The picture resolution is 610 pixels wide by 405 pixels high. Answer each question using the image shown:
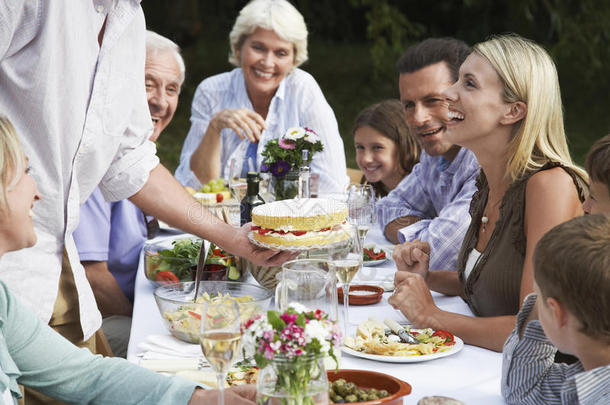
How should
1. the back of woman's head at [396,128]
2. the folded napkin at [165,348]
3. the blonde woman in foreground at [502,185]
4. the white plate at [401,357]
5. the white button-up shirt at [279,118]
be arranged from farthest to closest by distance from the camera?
1. the white button-up shirt at [279,118]
2. the back of woman's head at [396,128]
3. the blonde woman in foreground at [502,185]
4. the folded napkin at [165,348]
5. the white plate at [401,357]

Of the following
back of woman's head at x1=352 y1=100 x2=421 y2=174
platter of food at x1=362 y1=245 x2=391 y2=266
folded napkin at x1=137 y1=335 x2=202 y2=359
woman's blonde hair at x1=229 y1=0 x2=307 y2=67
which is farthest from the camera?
woman's blonde hair at x1=229 y1=0 x2=307 y2=67

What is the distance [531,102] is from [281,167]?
54.8 inches

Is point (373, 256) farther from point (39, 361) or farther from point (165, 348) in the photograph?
point (39, 361)

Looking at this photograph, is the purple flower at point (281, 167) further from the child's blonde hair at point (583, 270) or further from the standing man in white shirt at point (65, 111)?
the child's blonde hair at point (583, 270)

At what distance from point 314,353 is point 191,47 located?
520 inches

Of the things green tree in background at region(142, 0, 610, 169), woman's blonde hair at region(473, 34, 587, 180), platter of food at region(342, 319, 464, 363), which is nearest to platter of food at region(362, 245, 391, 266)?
woman's blonde hair at region(473, 34, 587, 180)

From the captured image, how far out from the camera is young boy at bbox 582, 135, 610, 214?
2.23 metres

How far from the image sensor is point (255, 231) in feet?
8.73

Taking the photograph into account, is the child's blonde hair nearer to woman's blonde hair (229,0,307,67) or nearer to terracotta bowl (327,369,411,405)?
terracotta bowl (327,369,411,405)

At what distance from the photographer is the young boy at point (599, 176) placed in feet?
7.33

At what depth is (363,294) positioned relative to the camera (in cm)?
271

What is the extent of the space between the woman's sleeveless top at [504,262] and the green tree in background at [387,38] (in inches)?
313

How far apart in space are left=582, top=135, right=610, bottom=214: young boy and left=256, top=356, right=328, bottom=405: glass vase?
115 cm

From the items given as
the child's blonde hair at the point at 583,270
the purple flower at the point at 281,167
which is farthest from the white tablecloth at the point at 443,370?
the purple flower at the point at 281,167
